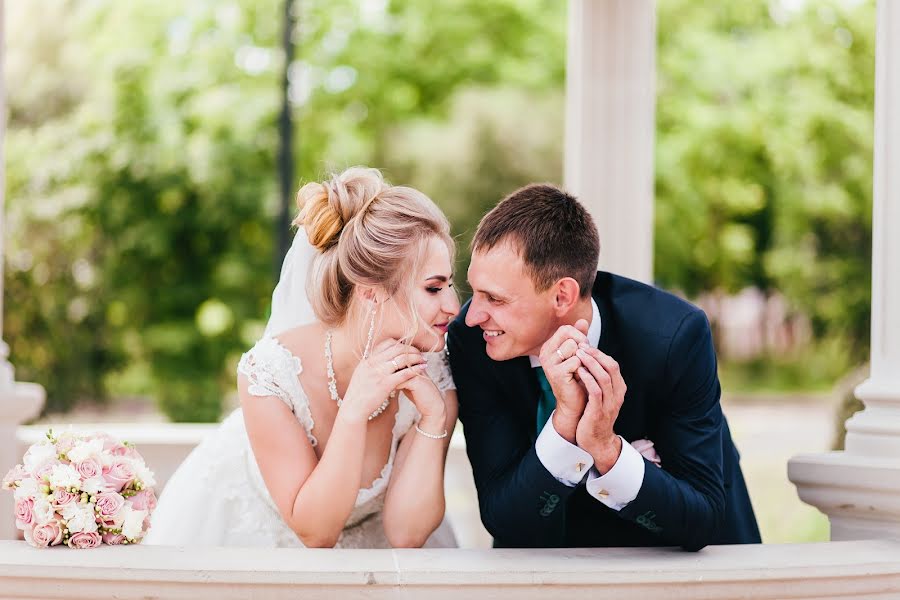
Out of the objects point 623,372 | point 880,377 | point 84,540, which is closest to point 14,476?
point 84,540

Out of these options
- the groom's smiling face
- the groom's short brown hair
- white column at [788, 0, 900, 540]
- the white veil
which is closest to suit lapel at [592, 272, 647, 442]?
the groom's short brown hair

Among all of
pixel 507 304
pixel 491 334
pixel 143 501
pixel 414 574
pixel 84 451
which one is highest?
pixel 507 304

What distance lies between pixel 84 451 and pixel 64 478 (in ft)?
0.38

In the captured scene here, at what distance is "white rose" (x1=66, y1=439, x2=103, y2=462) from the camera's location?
11.4ft

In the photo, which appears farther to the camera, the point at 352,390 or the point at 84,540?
the point at 352,390

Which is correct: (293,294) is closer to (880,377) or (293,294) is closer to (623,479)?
(623,479)

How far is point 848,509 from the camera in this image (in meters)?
4.25

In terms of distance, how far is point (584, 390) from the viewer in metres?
3.35

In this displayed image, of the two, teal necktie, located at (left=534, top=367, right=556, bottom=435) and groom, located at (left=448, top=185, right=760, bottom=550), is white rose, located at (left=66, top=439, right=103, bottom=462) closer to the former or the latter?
groom, located at (left=448, top=185, right=760, bottom=550)

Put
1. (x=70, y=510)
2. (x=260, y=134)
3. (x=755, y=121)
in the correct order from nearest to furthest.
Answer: (x=70, y=510)
(x=260, y=134)
(x=755, y=121)

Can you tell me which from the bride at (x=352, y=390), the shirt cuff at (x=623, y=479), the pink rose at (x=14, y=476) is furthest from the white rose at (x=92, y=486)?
the shirt cuff at (x=623, y=479)

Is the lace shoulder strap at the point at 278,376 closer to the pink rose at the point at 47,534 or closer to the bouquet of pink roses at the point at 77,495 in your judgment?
the bouquet of pink roses at the point at 77,495

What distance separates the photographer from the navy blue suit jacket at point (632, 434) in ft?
11.4

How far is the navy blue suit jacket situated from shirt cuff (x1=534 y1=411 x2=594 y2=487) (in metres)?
0.03
